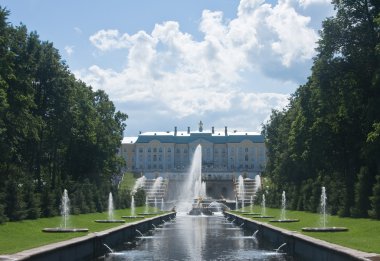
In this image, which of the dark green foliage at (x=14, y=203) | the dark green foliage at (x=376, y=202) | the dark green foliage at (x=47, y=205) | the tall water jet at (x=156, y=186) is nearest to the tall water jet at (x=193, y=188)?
the tall water jet at (x=156, y=186)

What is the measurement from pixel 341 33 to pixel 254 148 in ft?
428

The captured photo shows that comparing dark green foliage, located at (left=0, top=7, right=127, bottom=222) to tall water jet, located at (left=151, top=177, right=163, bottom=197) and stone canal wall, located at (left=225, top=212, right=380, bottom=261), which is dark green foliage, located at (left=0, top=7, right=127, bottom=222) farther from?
tall water jet, located at (left=151, top=177, right=163, bottom=197)

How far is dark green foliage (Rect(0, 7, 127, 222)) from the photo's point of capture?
104 feet

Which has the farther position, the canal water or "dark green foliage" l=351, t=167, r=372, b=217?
"dark green foliage" l=351, t=167, r=372, b=217

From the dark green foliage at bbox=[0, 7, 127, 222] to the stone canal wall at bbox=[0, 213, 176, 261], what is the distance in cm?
476

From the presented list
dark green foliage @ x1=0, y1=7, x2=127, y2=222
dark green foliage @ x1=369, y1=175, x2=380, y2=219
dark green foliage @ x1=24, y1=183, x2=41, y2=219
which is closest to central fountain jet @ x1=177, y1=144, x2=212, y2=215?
dark green foliage @ x1=0, y1=7, x2=127, y2=222

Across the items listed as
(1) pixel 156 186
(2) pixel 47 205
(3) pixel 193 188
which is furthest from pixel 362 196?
(1) pixel 156 186

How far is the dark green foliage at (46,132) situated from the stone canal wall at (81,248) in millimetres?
4764

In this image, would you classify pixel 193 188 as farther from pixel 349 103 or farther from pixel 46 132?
pixel 349 103

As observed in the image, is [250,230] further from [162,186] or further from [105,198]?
[162,186]

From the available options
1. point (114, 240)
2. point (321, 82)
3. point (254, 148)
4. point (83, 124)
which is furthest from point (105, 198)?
point (254, 148)

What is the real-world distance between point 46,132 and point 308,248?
1238 inches

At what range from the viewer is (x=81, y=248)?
18.9m

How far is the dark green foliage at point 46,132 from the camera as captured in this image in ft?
104
